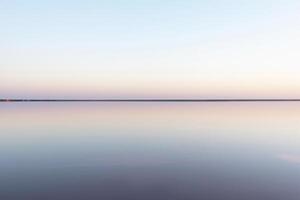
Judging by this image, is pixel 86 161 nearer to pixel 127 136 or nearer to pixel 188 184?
pixel 188 184

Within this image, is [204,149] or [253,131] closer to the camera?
[204,149]

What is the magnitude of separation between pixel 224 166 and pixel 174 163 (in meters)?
1.92

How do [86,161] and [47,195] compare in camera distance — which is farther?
[86,161]

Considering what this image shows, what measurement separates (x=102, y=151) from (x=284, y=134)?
12.6 m

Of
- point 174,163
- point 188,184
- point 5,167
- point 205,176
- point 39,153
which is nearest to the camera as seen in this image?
point 188,184

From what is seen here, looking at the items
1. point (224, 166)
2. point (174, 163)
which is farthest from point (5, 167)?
point (224, 166)

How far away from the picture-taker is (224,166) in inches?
495

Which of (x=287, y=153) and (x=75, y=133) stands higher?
(x=75, y=133)

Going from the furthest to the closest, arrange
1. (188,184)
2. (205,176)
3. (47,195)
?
(205,176), (188,184), (47,195)

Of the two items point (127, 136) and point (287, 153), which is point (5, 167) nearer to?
point (127, 136)

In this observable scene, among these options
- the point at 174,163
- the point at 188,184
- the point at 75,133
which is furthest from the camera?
the point at 75,133

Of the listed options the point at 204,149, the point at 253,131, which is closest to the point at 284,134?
the point at 253,131

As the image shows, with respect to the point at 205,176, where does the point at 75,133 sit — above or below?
above

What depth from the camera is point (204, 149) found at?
16219 millimetres
